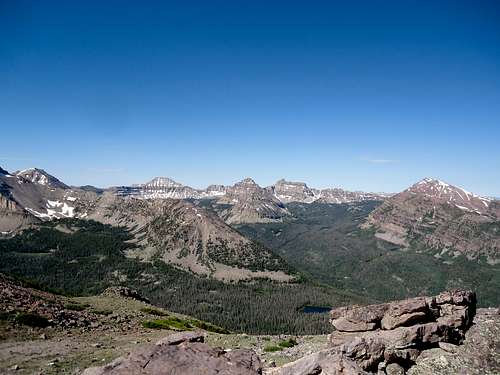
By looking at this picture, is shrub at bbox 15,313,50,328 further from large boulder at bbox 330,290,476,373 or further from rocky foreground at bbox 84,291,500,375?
large boulder at bbox 330,290,476,373

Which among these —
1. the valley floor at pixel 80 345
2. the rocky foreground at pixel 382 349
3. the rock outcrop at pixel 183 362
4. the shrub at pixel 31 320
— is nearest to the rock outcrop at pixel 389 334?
the rocky foreground at pixel 382 349

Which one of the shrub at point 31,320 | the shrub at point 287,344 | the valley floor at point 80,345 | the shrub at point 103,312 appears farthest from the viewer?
the shrub at point 103,312

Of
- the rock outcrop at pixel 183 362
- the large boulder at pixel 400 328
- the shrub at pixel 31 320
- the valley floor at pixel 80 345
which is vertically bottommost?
the valley floor at pixel 80 345

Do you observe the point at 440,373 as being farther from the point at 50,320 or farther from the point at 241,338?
the point at 50,320

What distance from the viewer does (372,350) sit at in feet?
77.9

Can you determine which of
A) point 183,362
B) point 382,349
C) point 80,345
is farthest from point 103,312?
point 382,349

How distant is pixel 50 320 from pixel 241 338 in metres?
21.9

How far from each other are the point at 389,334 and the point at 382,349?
6.01 meters

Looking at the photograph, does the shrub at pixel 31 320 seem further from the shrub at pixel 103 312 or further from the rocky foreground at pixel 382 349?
the rocky foreground at pixel 382 349

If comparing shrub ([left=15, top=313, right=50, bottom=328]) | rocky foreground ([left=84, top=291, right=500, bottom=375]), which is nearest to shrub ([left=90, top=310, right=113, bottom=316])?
shrub ([left=15, top=313, right=50, bottom=328])

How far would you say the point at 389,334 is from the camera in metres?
29.8

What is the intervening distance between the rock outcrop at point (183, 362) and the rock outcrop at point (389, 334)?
2.90 metres

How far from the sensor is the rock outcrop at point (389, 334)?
20.1 m

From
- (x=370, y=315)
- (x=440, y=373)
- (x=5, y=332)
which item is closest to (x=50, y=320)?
(x=5, y=332)
